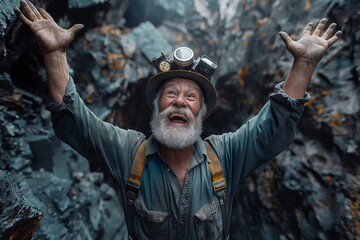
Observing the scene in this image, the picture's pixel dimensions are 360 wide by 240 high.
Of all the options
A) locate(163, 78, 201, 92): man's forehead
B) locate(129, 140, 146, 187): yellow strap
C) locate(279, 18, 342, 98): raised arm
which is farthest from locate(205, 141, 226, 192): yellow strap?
locate(279, 18, 342, 98): raised arm

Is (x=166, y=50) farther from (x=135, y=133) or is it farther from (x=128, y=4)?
(x=135, y=133)

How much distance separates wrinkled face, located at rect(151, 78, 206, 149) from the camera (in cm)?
309

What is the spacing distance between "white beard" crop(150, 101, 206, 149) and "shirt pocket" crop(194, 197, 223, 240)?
759 millimetres

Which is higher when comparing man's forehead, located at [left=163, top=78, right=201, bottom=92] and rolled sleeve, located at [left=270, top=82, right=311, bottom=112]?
rolled sleeve, located at [left=270, top=82, right=311, bottom=112]

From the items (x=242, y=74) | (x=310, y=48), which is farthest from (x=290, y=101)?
(x=242, y=74)

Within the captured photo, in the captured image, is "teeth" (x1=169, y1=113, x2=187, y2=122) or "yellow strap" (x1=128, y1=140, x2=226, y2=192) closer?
"yellow strap" (x1=128, y1=140, x2=226, y2=192)

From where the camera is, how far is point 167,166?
10.0ft

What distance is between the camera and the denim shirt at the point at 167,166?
2.74 m

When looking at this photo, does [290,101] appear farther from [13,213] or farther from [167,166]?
[13,213]

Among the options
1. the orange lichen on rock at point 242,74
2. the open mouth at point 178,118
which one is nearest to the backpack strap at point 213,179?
the open mouth at point 178,118

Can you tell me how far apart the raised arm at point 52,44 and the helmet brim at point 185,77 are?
118 cm

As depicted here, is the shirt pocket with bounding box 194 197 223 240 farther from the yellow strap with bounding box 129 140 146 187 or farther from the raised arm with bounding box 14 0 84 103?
the raised arm with bounding box 14 0 84 103

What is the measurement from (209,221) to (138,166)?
40.7 inches

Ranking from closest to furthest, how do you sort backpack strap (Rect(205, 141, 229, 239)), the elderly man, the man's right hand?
1. the man's right hand
2. the elderly man
3. backpack strap (Rect(205, 141, 229, 239))
